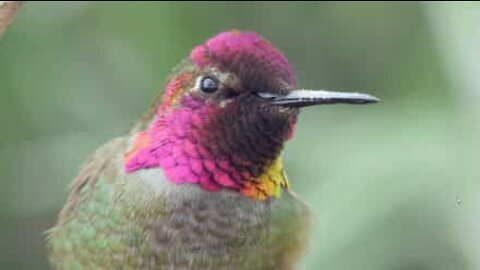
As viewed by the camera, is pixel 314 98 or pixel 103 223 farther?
pixel 103 223

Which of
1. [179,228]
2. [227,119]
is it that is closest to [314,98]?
[227,119]

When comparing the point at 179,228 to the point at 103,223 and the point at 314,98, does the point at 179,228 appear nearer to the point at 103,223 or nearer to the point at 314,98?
the point at 103,223

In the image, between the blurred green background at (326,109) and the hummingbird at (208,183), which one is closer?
the hummingbird at (208,183)

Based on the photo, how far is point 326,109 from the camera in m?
2.12

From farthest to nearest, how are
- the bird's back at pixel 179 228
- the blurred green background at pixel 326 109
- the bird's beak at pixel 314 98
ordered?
the blurred green background at pixel 326 109 → the bird's back at pixel 179 228 → the bird's beak at pixel 314 98

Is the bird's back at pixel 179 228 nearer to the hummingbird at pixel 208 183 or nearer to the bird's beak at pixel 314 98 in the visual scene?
the hummingbird at pixel 208 183

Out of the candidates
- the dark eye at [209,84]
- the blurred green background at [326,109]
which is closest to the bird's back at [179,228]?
the dark eye at [209,84]

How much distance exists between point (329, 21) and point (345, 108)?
17.3 inches

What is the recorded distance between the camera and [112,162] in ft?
4.12

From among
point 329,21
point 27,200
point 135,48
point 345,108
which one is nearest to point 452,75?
point 345,108

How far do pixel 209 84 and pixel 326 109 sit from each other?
978 mm

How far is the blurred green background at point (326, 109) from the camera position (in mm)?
1842

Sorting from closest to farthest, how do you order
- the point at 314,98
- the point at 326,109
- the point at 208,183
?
1. the point at 314,98
2. the point at 208,183
3. the point at 326,109

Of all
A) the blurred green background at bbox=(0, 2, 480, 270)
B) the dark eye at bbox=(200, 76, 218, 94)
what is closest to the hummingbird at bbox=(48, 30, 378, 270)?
the dark eye at bbox=(200, 76, 218, 94)
